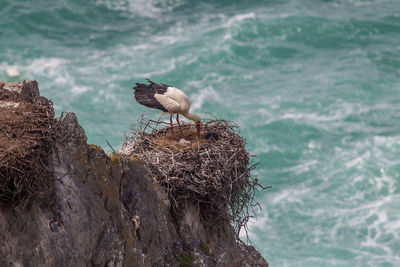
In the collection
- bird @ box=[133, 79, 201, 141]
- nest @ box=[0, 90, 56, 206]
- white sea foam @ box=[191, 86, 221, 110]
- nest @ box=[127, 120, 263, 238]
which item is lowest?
white sea foam @ box=[191, 86, 221, 110]

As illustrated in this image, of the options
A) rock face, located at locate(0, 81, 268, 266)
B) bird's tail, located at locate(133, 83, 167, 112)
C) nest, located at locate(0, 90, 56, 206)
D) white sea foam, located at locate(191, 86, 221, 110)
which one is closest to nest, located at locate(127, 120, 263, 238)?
rock face, located at locate(0, 81, 268, 266)

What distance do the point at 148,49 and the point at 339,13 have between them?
11.5 meters

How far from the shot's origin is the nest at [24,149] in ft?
16.5

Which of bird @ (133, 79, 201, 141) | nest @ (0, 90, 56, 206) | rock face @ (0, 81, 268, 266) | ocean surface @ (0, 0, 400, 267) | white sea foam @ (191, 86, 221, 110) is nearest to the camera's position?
nest @ (0, 90, 56, 206)

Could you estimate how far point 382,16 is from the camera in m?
33.5

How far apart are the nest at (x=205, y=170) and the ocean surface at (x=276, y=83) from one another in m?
11.5

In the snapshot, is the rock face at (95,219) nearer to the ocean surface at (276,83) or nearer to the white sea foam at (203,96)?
the ocean surface at (276,83)

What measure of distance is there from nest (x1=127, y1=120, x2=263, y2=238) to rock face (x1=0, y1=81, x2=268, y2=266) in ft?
0.85

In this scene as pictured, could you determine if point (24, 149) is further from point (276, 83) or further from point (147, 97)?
point (276, 83)

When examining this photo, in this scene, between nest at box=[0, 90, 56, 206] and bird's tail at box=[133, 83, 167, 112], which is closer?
nest at box=[0, 90, 56, 206]

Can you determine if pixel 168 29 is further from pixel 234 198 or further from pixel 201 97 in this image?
pixel 234 198

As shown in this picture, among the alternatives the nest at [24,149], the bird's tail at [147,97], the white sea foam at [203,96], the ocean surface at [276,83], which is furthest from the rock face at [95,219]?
the white sea foam at [203,96]

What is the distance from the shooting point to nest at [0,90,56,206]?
5031mm

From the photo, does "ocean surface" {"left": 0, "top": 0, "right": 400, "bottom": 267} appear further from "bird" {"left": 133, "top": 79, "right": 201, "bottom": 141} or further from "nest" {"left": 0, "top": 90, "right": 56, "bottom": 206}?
"nest" {"left": 0, "top": 90, "right": 56, "bottom": 206}
